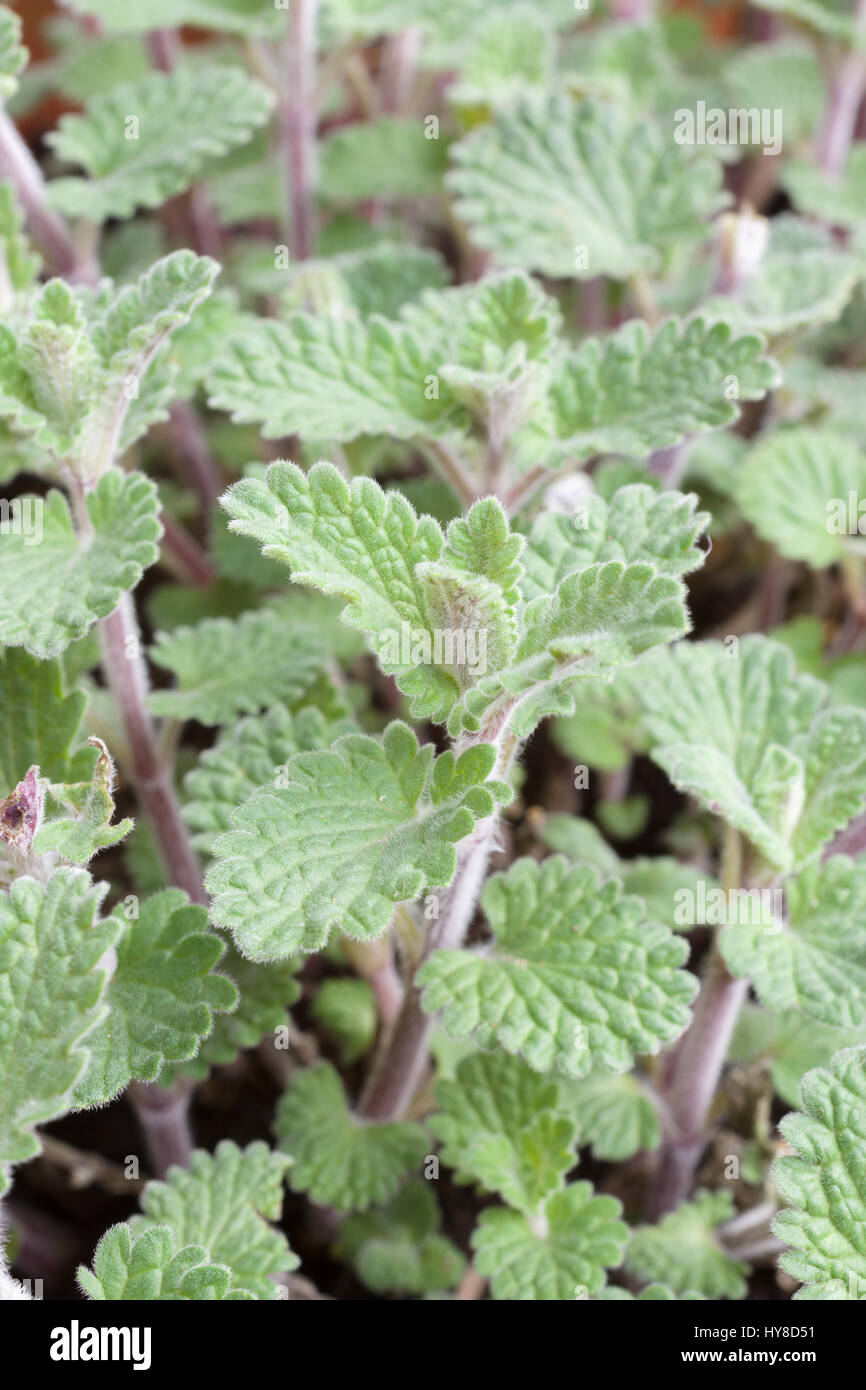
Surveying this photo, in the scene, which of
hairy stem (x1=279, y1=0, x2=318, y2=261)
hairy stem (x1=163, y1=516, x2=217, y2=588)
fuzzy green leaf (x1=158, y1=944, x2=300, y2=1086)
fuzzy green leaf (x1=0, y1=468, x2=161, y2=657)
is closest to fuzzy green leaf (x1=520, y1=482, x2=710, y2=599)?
fuzzy green leaf (x1=0, y1=468, x2=161, y2=657)

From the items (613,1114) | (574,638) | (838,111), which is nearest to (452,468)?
(574,638)

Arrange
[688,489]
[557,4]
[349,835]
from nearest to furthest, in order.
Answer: [349,835] < [688,489] < [557,4]

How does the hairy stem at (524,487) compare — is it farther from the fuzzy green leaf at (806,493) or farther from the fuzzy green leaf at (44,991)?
the fuzzy green leaf at (44,991)

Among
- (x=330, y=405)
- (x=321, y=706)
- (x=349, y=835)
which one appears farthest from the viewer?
(x=321, y=706)

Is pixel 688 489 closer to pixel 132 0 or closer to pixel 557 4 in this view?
pixel 557 4

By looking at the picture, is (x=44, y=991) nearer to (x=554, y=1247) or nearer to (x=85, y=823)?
(x=85, y=823)

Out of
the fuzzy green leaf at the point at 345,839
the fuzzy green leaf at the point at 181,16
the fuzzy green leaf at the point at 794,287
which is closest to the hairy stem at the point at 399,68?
the fuzzy green leaf at the point at 181,16

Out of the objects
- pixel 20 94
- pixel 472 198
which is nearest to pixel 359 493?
pixel 472 198
